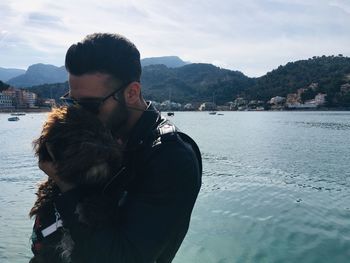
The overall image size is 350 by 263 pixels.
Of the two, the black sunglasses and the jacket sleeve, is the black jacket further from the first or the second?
the black sunglasses

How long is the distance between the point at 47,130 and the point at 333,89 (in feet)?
Answer: 644

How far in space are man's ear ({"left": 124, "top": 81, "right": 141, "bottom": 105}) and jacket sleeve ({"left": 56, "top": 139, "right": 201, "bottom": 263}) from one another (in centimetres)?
39

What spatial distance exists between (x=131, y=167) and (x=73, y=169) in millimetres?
310

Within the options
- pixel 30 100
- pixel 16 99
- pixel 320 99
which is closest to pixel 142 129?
pixel 16 99

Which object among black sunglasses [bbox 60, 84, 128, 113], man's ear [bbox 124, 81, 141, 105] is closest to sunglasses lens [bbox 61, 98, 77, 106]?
black sunglasses [bbox 60, 84, 128, 113]

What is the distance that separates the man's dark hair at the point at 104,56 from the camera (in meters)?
2.05

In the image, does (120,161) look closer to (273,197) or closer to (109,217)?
(109,217)

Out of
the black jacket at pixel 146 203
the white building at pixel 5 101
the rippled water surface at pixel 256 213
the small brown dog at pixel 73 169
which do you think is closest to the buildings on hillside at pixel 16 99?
the white building at pixel 5 101

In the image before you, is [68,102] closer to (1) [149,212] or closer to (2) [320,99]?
(1) [149,212]

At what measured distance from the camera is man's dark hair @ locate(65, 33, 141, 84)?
2.05 meters

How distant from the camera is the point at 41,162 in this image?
193 cm

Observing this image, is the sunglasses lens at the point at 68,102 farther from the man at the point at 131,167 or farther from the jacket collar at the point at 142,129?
the jacket collar at the point at 142,129

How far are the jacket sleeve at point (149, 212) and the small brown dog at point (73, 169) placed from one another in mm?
69

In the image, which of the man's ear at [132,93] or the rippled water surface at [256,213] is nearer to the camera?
the man's ear at [132,93]
